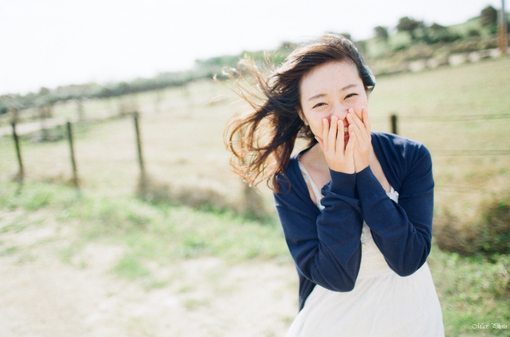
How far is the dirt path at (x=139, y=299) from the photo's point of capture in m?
2.84

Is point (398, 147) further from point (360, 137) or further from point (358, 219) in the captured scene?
point (358, 219)

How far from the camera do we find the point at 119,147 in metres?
12.3

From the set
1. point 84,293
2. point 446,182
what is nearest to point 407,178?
point 84,293

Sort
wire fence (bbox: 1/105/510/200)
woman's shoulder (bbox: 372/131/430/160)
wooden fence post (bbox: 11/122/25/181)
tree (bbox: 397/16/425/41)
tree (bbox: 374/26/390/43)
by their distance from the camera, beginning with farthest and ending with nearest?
tree (bbox: 374/26/390/43), tree (bbox: 397/16/425/41), wooden fence post (bbox: 11/122/25/181), wire fence (bbox: 1/105/510/200), woman's shoulder (bbox: 372/131/430/160)

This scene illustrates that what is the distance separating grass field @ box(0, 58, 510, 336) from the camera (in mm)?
2838

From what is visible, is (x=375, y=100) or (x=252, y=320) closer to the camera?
(x=252, y=320)

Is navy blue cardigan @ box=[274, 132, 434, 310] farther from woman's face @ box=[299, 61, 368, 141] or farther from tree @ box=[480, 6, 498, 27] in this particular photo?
tree @ box=[480, 6, 498, 27]

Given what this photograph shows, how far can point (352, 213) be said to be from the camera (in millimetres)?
1252

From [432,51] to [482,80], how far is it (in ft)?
22.2

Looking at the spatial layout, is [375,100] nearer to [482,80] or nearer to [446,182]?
[482,80]

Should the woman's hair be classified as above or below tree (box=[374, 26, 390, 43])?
below

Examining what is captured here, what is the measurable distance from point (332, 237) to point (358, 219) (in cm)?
12

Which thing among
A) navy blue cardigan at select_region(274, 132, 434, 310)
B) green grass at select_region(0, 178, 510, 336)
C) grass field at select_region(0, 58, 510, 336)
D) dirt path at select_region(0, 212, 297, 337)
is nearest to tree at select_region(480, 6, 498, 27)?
grass field at select_region(0, 58, 510, 336)

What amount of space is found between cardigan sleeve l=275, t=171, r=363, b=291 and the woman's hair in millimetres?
247
